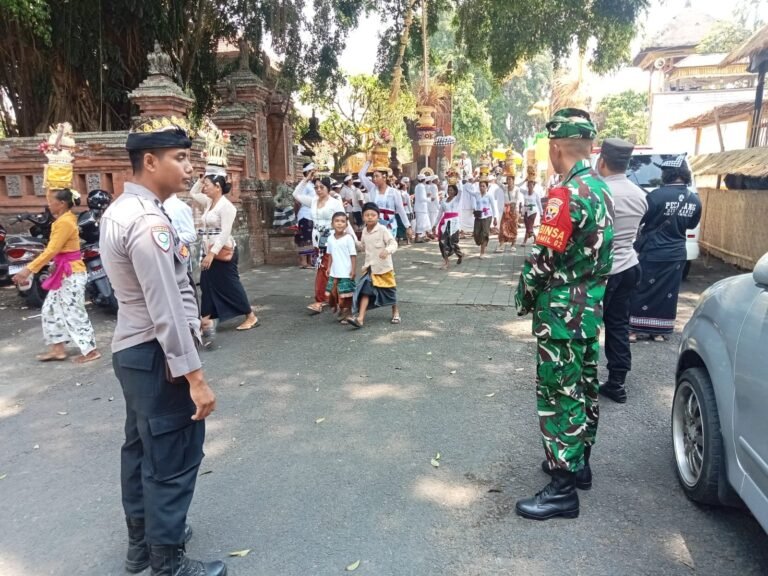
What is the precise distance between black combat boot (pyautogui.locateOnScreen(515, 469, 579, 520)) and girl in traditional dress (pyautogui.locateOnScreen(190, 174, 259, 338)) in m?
3.97

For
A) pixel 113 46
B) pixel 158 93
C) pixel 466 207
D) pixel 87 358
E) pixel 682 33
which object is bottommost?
pixel 87 358

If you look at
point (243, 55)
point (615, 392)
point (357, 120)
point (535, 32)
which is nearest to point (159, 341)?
point (615, 392)

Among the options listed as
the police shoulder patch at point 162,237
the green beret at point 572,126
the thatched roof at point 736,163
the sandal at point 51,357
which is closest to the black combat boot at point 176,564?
the police shoulder patch at point 162,237

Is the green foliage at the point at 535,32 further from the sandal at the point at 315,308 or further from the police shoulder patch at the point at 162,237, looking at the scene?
the police shoulder patch at the point at 162,237

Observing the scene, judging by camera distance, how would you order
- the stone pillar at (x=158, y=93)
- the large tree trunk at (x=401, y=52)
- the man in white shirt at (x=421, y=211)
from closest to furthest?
the stone pillar at (x=158, y=93) < the large tree trunk at (x=401, y=52) < the man in white shirt at (x=421, y=211)

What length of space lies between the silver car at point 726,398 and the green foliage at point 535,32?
10.1m

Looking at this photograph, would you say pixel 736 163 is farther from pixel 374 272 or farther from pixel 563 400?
pixel 563 400

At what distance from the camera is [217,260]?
6023mm

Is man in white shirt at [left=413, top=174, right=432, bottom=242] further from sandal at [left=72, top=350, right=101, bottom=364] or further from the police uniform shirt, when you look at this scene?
the police uniform shirt

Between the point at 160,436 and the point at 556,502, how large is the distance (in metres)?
1.87

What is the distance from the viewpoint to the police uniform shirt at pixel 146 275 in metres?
2.07

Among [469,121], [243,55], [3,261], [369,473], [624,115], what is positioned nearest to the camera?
[369,473]

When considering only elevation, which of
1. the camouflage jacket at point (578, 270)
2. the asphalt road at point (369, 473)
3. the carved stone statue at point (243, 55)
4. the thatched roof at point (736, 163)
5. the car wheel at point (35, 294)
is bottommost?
the asphalt road at point (369, 473)

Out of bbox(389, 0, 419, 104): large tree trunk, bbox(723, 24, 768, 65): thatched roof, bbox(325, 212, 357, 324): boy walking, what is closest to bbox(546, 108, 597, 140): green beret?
bbox(325, 212, 357, 324): boy walking
